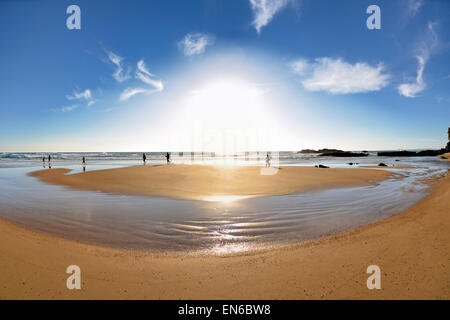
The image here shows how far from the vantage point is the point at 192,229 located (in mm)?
6160

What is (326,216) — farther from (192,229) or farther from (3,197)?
(3,197)

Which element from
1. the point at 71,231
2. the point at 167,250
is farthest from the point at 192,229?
the point at 71,231

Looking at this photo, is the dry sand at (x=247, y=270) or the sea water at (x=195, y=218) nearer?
the dry sand at (x=247, y=270)

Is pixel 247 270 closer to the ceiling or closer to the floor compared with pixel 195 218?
closer to the ceiling

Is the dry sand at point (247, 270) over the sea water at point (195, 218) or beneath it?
over

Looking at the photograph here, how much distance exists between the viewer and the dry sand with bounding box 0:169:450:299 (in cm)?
299

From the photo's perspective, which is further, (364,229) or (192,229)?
(192,229)

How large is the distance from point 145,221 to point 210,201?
368 centimetres

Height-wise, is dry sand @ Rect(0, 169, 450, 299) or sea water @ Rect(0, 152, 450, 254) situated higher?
dry sand @ Rect(0, 169, 450, 299)

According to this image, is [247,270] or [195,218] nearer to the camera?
[247,270]

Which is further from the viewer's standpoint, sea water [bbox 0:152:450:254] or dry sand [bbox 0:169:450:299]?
sea water [bbox 0:152:450:254]

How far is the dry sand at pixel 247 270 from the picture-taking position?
9.82ft

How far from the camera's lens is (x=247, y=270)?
363 cm

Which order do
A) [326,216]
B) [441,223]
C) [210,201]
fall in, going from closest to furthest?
[441,223] < [326,216] < [210,201]
